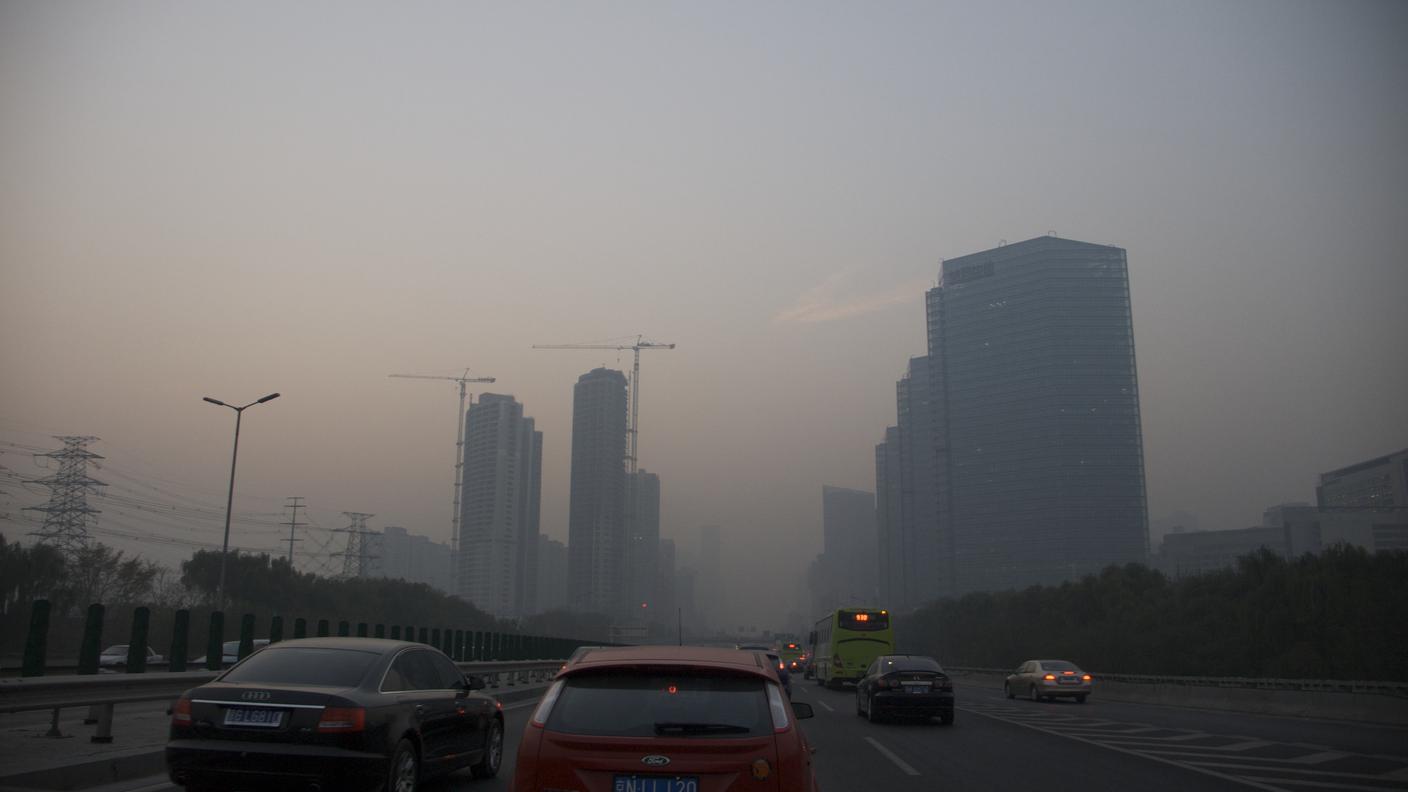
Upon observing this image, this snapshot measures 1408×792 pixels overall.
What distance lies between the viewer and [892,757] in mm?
14898

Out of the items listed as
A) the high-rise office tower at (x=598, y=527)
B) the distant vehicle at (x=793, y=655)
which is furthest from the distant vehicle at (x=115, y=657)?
the high-rise office tower at (x=598, y=527)

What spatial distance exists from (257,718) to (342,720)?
28.4 inches

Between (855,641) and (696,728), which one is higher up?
(696,728)

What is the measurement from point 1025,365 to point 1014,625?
4009 inches

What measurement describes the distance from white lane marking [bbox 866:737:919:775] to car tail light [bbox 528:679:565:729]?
8.28 meters

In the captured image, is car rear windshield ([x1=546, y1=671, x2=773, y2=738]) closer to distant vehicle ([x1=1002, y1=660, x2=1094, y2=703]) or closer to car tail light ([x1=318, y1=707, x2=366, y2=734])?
car tail light ([x1=318, y1=707, x2=366, y2=734])

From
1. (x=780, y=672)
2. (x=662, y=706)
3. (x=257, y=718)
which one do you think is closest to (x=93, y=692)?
(x=257, y=718)

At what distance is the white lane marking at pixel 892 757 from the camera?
43.8ft

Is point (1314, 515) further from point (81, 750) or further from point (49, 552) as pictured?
point (81, 750)

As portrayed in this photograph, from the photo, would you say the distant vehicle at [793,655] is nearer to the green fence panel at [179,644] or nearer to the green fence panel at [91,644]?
the green fence panel at [179,644]

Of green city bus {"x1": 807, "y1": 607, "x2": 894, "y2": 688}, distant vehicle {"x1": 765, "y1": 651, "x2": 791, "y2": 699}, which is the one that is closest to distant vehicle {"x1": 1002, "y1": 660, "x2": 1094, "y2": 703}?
green city bus {"x1": 807, "y1": 607, "x2": 894, "y2": 688}

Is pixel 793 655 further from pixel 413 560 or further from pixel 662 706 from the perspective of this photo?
pixel 413 560

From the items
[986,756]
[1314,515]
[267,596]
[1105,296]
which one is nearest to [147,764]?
[986,756]

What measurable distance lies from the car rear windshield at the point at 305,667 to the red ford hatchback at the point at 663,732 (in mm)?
4293
